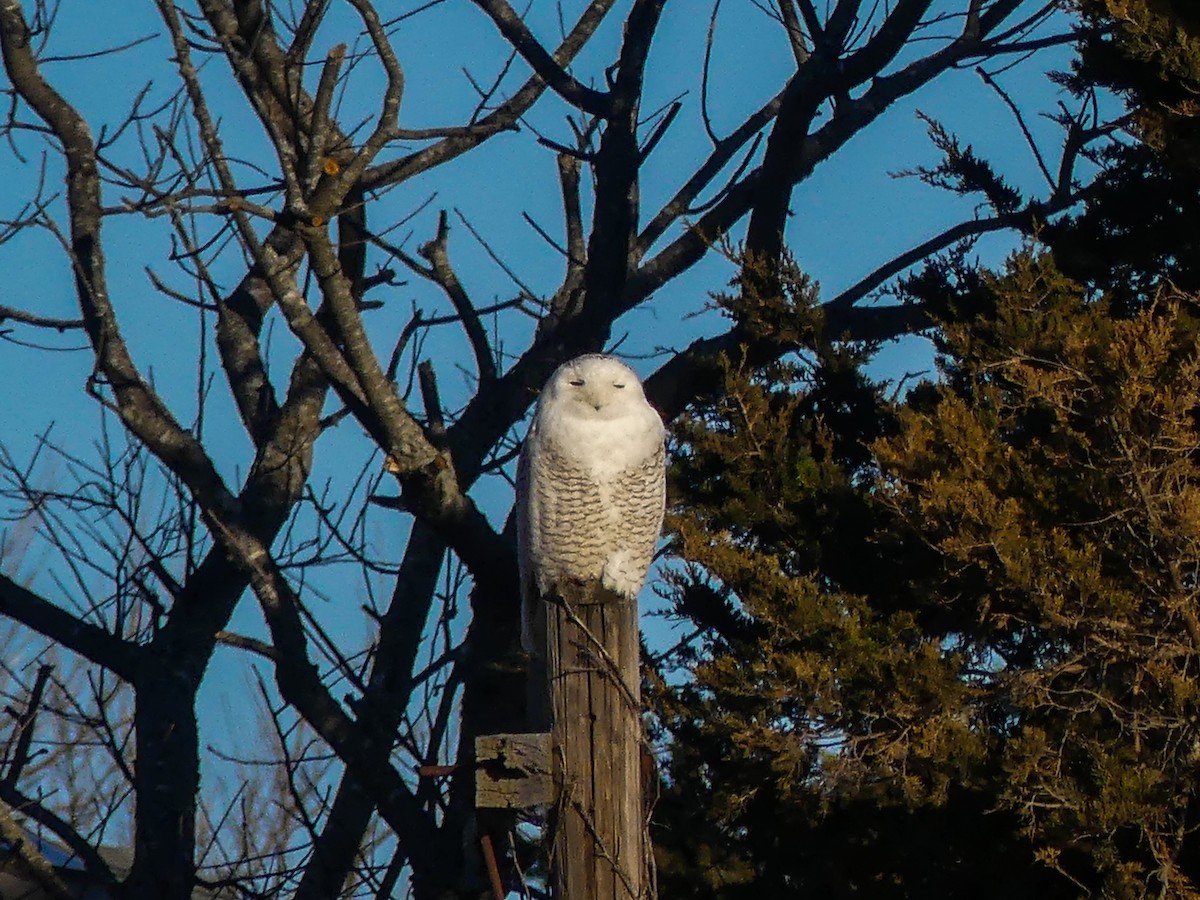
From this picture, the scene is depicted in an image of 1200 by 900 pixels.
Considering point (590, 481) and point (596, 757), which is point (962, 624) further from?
point (596, 757)

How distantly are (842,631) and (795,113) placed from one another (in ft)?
6.43

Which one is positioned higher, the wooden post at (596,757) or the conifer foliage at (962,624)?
the conifer foliage at (962,624)

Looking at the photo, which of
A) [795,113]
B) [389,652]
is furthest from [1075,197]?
[389,652]

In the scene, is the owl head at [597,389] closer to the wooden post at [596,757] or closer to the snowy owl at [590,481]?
the snowy owl at [590,481]

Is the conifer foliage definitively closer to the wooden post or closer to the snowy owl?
the snowy owl

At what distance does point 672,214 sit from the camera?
23.5ft

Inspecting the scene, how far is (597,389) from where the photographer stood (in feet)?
14.0

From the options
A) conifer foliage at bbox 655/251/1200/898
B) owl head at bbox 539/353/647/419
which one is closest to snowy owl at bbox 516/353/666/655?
owl head at bbox 539/353/647/419

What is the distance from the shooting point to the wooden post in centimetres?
300

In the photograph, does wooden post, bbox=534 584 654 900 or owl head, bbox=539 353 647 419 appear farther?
owl head, bbox=539 353 647 419

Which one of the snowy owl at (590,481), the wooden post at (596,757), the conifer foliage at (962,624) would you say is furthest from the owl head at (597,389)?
the wooden post at (596,757)

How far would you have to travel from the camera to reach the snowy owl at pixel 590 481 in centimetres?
433

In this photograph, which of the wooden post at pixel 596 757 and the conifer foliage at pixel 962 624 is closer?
the wooden post at pixel 596 757

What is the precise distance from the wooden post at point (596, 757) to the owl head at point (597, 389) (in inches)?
48.1
